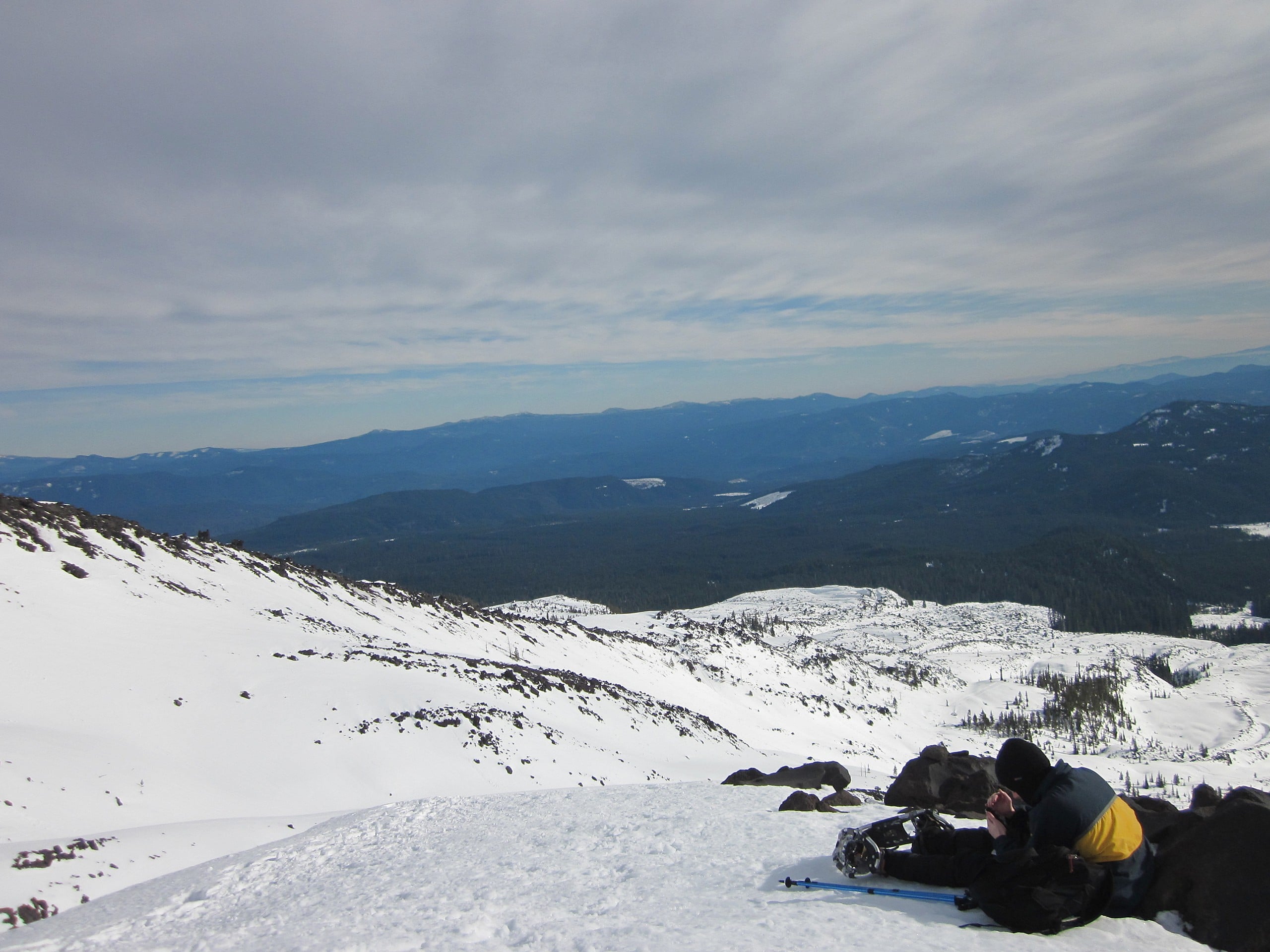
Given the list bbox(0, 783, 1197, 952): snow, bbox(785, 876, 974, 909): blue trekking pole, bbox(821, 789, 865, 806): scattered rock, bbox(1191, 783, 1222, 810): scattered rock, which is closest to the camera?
bbox(0, 783, 1197, 952): snow

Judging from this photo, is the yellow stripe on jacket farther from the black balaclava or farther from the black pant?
the black pant

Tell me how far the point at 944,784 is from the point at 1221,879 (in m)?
9.08

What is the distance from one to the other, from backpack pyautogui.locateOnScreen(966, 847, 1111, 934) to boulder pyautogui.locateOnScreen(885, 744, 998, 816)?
7.28 metres

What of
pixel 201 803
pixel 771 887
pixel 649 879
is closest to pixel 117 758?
pixel 201 803

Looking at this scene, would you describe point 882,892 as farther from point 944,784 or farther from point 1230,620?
point 1230,620

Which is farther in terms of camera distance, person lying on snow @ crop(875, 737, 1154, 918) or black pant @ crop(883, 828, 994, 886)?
black pant @ crop(883, 828, 994, 886)

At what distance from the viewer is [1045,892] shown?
251 inches

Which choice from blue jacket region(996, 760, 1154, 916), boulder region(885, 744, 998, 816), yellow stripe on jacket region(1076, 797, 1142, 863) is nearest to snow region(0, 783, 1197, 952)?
blue jacket region(996, 760, 1154, 916)

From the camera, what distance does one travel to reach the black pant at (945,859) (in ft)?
24.2

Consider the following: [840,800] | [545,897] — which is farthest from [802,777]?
[545,897]

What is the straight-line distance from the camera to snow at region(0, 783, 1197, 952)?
664 cm

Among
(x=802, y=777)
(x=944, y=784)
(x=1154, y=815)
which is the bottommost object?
(x=802, y=777)

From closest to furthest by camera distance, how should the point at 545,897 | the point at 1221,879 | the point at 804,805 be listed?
the point at 1221,879, the point at 545,897, the point at 804,805

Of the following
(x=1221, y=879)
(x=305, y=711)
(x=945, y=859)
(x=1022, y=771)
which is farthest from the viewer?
(x=305, y=711)
